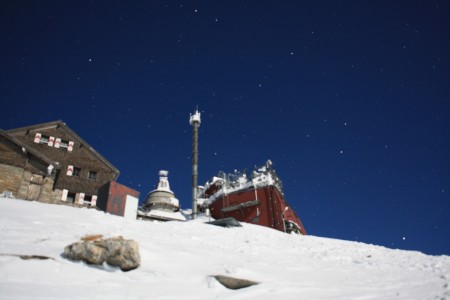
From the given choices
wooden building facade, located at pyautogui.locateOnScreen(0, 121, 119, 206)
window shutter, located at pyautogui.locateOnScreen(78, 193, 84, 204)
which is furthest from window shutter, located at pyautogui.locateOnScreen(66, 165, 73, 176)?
window shutter, located at pyautogui.locateOnScreen(78, 193, 84, 204)

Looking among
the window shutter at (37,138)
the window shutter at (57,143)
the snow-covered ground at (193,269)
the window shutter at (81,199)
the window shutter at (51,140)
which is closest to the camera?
the snow-covered ground at (193,269)

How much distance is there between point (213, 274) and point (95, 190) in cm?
2605

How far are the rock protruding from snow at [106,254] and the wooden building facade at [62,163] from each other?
812 inches

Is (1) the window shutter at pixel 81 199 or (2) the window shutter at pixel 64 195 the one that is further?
(1) the window shutter at pixel 81 199

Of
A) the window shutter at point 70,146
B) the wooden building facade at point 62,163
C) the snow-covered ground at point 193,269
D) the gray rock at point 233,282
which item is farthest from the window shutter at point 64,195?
the gray rock at point 233,282

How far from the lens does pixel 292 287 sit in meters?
6.38

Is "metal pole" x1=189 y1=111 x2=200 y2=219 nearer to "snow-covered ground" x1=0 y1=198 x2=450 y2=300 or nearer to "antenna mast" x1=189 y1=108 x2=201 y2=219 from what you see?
"antenna mast" x1=189 y1=108 x2=201 y2=219

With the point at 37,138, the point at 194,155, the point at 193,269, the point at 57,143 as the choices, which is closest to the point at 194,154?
the point at 194,155

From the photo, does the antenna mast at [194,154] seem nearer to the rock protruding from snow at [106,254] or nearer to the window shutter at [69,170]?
the window shutter at [69,170]

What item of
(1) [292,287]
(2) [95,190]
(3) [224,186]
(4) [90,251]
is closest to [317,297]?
(1) [292,287]

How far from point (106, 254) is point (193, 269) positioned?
6.24 feet

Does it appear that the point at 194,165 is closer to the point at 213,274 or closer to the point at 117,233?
the point at 117,233

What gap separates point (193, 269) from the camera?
7125 millimetres

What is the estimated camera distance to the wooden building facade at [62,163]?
2440 cm
